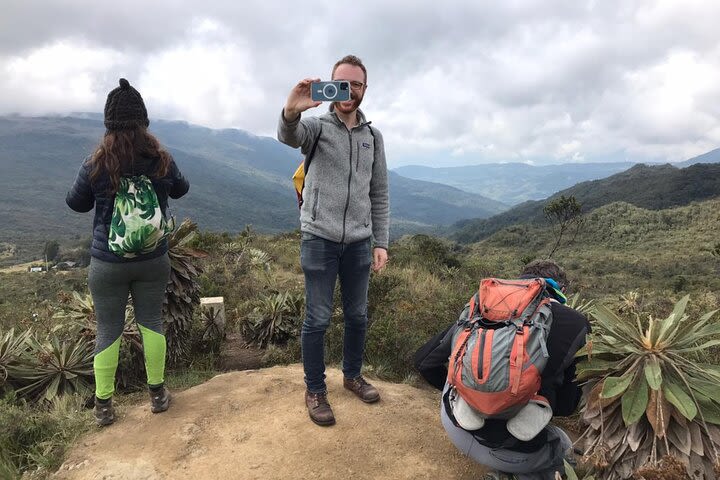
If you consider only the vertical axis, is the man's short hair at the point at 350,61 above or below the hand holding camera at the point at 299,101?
above

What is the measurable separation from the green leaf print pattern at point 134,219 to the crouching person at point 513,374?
5.92 ft

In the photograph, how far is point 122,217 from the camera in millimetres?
2648

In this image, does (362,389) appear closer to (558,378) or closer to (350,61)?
(558,378)

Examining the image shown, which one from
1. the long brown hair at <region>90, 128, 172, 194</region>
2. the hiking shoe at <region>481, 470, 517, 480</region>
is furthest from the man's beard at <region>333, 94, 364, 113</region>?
the hiking shoe at <region>481, 470, 517, 480</region>

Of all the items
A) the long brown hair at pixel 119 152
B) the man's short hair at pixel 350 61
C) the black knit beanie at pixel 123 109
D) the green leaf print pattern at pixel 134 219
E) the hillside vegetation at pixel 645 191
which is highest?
the man's short hair at pixel 350 61

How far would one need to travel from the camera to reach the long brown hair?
2.61 meters

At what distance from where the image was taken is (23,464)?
2.71m

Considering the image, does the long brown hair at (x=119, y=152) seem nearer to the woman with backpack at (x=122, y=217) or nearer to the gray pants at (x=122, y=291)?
the woman with backpack at (x=122, y=217)

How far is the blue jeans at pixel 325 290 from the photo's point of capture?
2.88m

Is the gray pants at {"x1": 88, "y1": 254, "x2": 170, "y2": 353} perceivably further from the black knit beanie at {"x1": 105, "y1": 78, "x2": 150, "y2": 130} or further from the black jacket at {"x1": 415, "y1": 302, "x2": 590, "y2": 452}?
the black jacket at {"x1": 415, "y1": 302, "x2": 590, "y2": 452}

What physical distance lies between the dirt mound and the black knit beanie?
75.5 inches

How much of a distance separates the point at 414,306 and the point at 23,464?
401 centimetres

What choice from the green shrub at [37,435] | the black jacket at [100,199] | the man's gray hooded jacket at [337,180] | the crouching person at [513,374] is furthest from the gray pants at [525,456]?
the green shrub at [37,435]

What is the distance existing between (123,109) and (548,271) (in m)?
2.66
